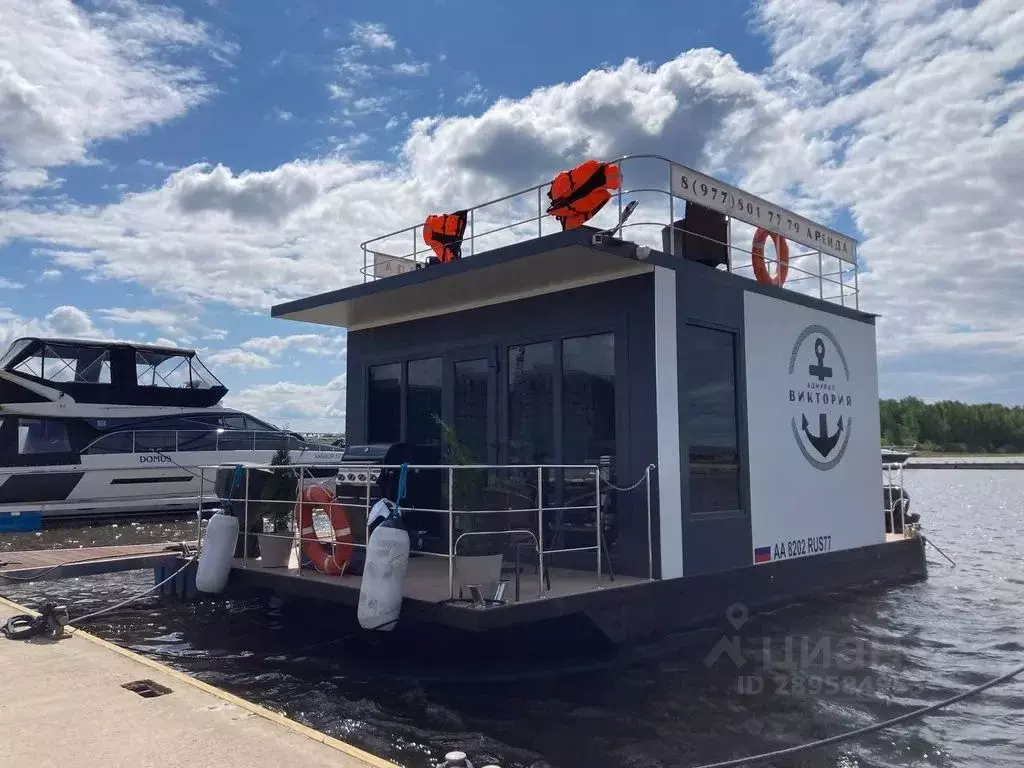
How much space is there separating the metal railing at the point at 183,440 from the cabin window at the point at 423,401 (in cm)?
1002

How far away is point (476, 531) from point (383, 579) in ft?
2.74

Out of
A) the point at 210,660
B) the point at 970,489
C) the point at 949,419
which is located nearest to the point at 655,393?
the point at 210,660

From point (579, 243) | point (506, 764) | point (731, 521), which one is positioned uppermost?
point (579, 243)

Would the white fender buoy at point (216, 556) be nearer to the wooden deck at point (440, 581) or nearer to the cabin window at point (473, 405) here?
the wooden deck at point (440, 581)

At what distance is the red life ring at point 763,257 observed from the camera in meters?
9.30

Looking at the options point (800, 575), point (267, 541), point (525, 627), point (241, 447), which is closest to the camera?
point (525, 627)

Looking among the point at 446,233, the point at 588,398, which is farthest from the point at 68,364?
the point at 588,398

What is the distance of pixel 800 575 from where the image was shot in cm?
920

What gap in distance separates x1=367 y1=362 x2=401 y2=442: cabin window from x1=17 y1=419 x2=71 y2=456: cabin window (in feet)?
38.0

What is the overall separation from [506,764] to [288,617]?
11.8 ft

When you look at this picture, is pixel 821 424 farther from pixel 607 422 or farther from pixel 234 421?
pixel 234 421

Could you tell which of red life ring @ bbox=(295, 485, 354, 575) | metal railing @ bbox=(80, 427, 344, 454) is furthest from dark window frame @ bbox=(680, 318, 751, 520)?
metal railing @ bbox=(80, 427, 344, 454)

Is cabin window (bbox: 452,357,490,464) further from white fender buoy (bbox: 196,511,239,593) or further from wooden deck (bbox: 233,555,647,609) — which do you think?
white fender buoy (bbox: 196,511,239,593)

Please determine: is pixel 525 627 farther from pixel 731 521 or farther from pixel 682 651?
pixel 731 521
